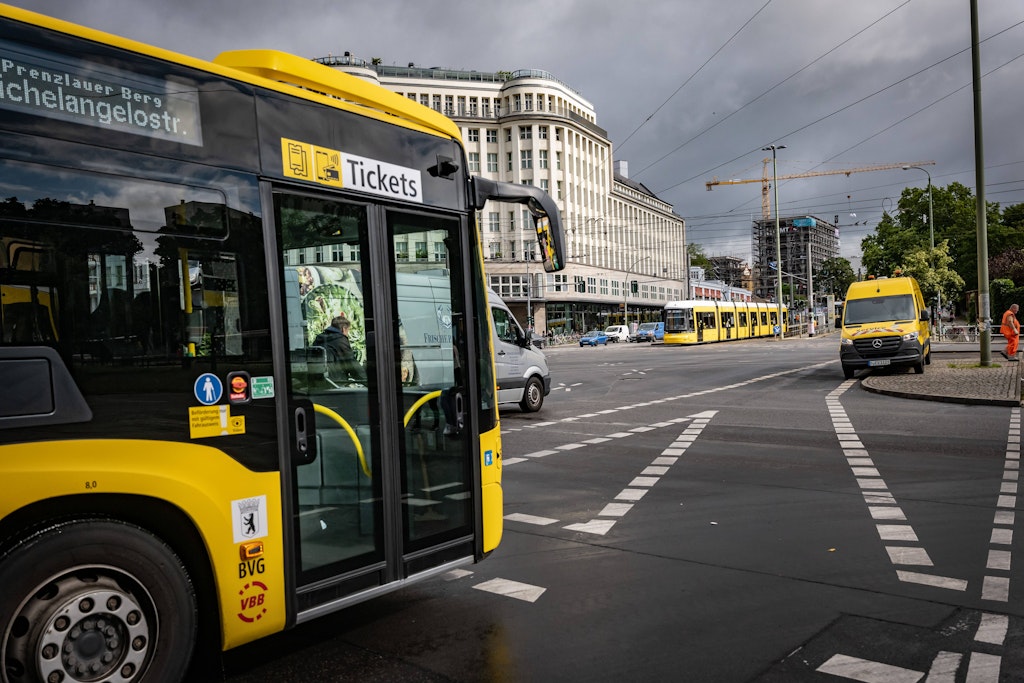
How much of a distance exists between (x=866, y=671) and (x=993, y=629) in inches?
39.3

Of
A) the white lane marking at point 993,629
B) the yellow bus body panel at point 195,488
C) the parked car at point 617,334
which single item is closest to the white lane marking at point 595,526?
the white lane marking at point 993,629

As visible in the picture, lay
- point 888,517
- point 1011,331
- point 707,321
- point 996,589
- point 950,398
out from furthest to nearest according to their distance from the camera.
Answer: point 707,321 → point 1011,331 → point 950,398 → point 888,517 → point 996,589

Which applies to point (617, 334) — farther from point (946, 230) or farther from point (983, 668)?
point (983, 668)

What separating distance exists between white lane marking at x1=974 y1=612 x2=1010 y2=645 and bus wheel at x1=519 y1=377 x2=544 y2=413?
11870 mm

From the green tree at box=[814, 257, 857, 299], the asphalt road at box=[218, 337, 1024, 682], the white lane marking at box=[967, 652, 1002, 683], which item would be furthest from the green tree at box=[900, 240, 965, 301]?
the green tree at box=[814, 257, 857, 299]

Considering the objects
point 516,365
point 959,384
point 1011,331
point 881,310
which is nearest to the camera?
point 516,365

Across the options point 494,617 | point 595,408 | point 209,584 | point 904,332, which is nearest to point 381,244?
point 209,584

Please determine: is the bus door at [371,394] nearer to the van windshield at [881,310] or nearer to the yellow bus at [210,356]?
the yellow bus at [210,356]

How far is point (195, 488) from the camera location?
333 cm

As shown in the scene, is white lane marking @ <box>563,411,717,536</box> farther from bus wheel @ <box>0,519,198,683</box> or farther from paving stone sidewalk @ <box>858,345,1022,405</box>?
paving stone sidewalk @ <box>858,345,1022,405</box>

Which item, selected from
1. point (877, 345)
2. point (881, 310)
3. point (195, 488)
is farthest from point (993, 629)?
point (881, 310)

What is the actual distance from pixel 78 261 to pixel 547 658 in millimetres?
2863

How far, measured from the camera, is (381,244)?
14.4 feet

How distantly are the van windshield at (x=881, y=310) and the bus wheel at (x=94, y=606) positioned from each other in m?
21.7
